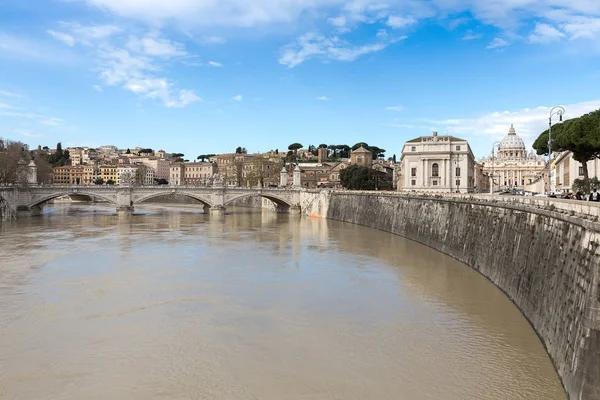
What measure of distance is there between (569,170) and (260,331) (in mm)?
43495

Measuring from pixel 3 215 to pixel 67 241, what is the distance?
67.1 feet

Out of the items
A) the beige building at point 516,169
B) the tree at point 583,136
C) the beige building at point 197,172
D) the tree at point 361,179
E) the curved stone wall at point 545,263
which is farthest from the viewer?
the beige building at point 197,172

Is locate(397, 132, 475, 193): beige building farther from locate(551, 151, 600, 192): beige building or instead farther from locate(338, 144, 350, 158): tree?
locate(338, 144, 350, 158): tree

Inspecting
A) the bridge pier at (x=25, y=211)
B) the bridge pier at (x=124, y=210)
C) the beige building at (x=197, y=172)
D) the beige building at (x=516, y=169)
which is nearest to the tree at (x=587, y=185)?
the bridge pier at (x=124, y=210)

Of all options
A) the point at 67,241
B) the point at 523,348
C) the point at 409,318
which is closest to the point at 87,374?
the point at 409,318

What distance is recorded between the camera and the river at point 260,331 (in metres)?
10.6

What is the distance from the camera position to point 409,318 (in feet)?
49.9

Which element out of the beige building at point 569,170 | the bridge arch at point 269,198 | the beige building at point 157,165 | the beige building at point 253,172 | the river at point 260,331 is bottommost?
the river at point 260,331

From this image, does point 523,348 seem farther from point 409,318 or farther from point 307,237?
point 307,237

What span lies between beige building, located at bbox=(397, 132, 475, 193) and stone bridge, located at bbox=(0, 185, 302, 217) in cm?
1463

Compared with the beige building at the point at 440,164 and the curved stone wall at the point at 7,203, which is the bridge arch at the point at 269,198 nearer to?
the beige building at the point at 440,164

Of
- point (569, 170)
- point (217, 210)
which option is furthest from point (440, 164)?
point (217, 210)

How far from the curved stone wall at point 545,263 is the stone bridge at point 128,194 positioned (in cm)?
3246

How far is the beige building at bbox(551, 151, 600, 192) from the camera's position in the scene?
134 ft
